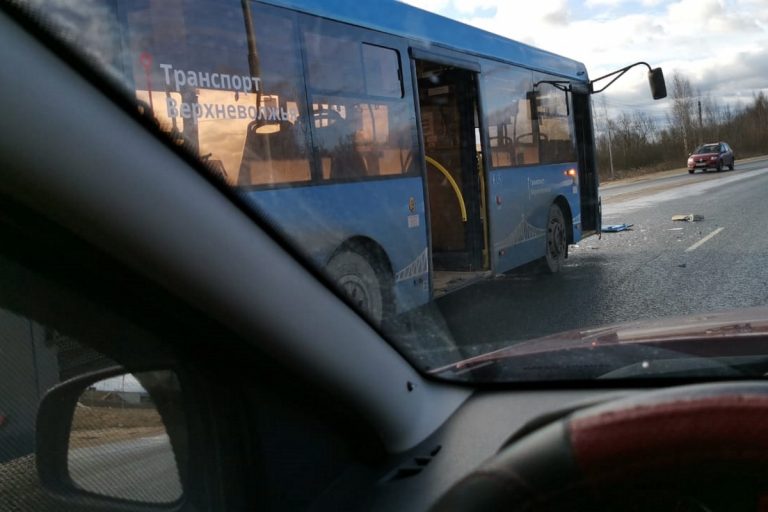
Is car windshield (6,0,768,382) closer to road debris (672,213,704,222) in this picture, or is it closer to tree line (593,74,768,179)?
road debris (672,213,704,222)

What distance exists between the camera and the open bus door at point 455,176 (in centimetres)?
825

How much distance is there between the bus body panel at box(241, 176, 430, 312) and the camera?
502 cm

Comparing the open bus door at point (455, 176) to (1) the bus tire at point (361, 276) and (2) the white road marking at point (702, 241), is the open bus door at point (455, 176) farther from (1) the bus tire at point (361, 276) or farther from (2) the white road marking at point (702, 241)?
(2) the white road marking at point (702, 241)

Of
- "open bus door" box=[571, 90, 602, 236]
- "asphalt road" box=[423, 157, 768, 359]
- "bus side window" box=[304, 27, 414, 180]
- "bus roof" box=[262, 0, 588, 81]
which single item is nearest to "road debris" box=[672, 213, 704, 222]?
"asphalt road" box=[423, 157, 768, 359]

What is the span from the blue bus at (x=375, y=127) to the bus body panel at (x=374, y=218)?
17 millimetres

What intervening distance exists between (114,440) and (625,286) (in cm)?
668

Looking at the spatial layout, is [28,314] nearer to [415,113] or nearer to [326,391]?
[326,391]

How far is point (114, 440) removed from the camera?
6.30 feet

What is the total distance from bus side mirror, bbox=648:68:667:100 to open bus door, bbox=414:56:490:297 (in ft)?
12.8

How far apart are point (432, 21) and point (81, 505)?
20.8 feet

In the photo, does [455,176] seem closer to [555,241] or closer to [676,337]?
[555,241]

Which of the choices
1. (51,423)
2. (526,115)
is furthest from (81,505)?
(526,115)

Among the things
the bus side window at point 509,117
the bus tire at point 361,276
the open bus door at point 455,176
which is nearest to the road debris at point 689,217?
the bus side window at point 509,117

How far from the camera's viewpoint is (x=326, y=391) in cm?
216
